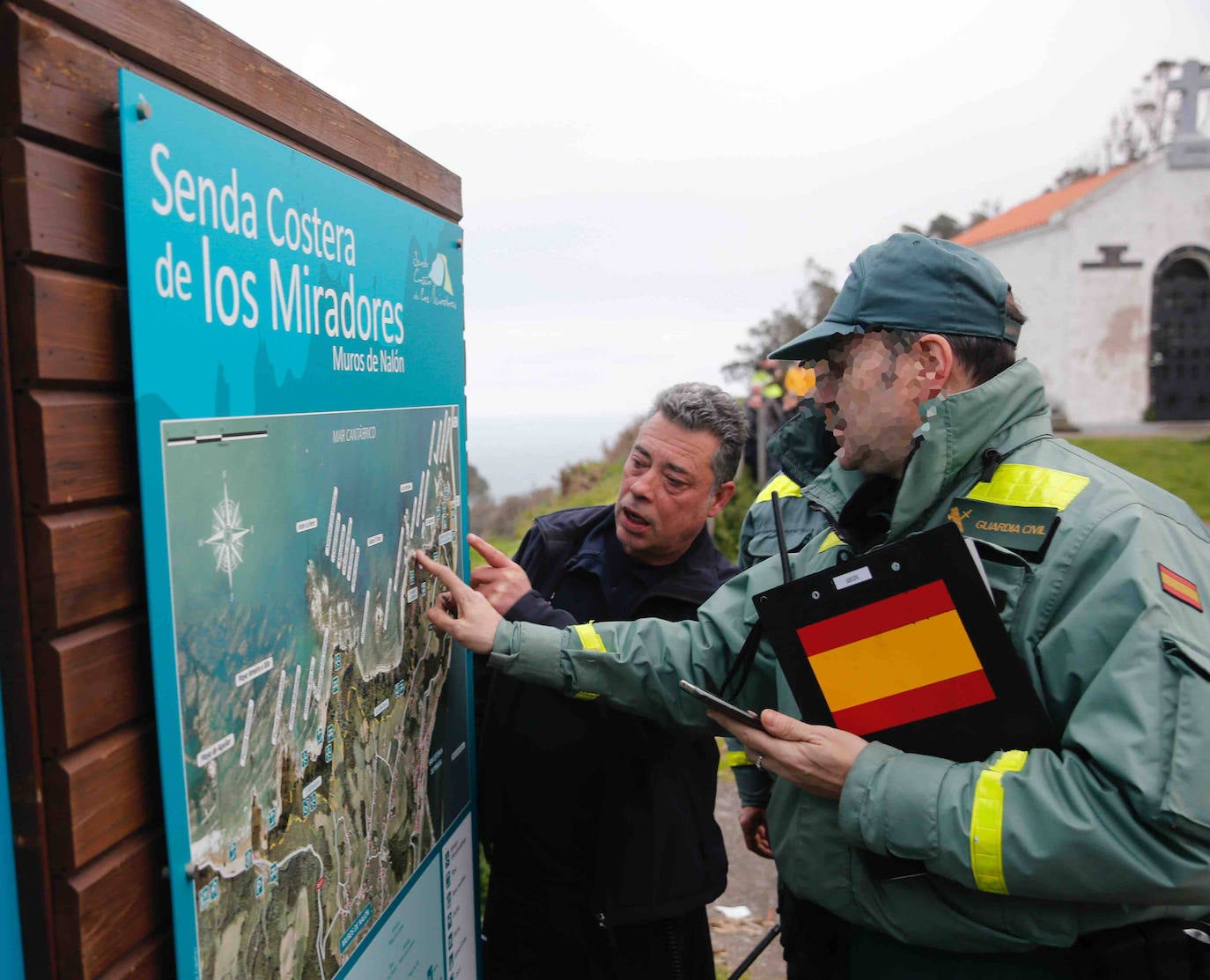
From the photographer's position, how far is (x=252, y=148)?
141 centimetres

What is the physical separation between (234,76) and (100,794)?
1.02 m

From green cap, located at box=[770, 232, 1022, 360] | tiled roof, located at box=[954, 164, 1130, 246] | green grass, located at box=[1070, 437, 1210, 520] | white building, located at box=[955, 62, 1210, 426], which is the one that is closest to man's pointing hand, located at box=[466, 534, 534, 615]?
green cap, located at box=[770, 232, 1022, 360]

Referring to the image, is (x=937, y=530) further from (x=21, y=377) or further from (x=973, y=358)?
(x=21, y=377)

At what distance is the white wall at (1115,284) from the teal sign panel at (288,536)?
2372 centimetres

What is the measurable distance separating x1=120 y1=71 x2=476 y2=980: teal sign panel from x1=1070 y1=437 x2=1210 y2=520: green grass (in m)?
12.7

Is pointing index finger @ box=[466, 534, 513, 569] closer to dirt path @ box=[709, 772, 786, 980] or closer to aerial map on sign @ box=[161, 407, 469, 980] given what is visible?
aerial map on sign @ box=[161, 407, 469, 980]

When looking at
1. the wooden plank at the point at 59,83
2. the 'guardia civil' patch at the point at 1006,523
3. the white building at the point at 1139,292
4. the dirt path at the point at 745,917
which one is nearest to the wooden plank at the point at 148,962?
the wooden plank at the point at 59,83

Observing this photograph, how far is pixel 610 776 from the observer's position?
2.44 meters

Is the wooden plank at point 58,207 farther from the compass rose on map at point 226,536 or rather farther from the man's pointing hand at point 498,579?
the man's pointing hand at point 498,579

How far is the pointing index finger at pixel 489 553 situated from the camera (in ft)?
7.52

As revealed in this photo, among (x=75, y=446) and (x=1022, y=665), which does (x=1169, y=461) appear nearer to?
(x=1022, y=665)

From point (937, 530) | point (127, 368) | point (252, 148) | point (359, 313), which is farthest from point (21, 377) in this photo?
point (937, 530)

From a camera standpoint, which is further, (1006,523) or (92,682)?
(1006,523)

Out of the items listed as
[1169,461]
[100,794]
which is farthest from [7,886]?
[1169,461]
